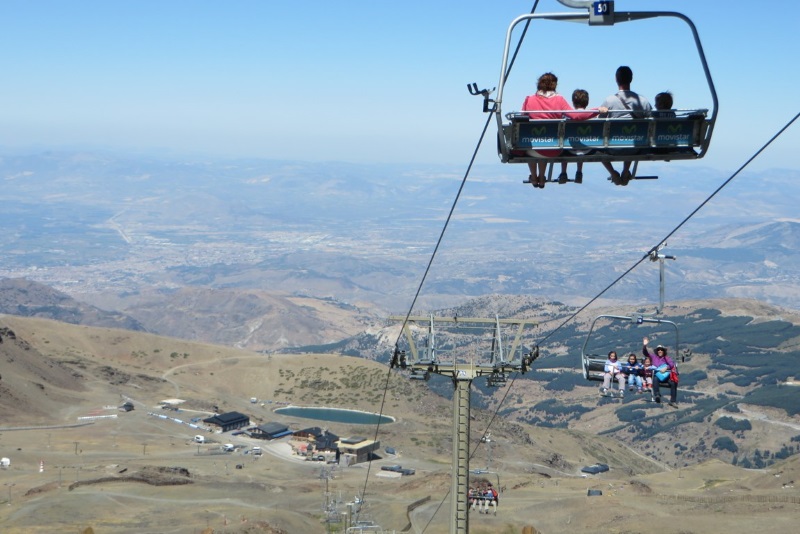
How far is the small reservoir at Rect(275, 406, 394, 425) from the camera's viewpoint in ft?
390

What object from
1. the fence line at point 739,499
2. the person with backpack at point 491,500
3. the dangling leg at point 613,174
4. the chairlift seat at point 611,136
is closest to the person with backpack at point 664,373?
the dangling leg at point 613,174

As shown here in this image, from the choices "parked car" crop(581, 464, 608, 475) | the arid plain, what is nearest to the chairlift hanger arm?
the arid plain

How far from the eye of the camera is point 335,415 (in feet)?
403

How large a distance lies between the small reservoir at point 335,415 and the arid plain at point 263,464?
2.01 meters

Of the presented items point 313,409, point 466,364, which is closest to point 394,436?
point 313,409

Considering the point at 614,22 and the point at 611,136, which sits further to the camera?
the point at 611,136

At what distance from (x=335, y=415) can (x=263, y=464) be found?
35.5 metres

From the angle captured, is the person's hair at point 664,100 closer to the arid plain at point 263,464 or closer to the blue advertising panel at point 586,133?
the blue advertising panel at point 586,133

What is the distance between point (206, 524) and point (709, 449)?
97367 mm

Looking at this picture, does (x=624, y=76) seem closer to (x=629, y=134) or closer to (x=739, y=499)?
(x=629, y=134)

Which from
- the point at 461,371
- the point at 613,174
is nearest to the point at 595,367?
the point at 461,371

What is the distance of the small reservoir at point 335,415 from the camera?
11900 cm

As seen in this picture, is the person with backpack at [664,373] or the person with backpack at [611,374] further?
the person with backpack at [611,374]

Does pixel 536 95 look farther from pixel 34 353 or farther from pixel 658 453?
pixel 658 453
